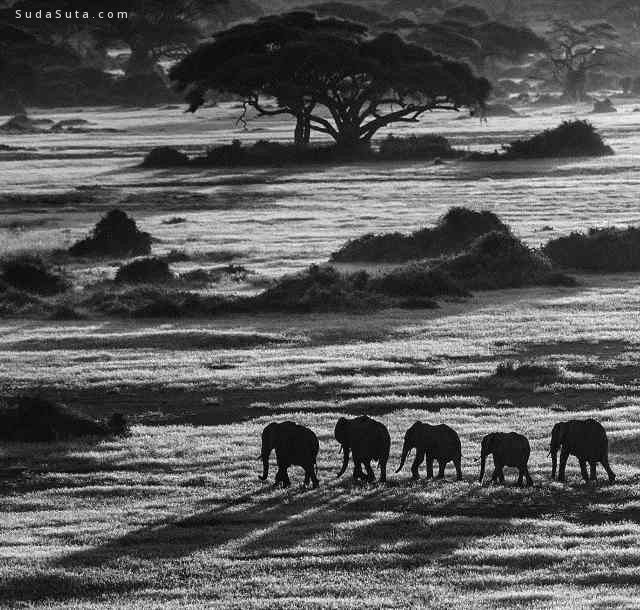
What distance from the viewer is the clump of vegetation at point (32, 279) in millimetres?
35688

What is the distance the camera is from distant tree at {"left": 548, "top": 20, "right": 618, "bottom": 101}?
134m

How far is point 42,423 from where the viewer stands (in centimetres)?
2098

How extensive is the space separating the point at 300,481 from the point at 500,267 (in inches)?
795

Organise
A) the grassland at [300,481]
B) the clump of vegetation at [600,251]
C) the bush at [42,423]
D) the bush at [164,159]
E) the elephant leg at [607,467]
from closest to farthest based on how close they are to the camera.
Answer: the grassland at [300,481]
the elephant leg at [607,467]
the bush at [42,423]
the clump of vegetation at [600,251]
the bush at [164,159]

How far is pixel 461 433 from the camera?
20.8m

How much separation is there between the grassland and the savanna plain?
0.14ft

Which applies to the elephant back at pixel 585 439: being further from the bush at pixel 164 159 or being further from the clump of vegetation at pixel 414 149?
the clump of vegetation at pixel 414 149

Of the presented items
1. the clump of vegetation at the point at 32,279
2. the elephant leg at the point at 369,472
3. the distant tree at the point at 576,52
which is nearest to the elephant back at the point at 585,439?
the elephant leg at the point at 369,472

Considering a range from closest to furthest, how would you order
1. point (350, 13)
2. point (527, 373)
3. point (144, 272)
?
point (527, 373) < point (144, 272) < point (350, 13)

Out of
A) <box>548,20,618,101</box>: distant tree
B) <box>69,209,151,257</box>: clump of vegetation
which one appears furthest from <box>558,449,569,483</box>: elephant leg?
<box>548,20,618,101</box>: distant tree

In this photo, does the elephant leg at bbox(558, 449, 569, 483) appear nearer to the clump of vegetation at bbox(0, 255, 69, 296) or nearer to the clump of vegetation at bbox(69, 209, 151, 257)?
the clump of vegetation at bbox(0, 255, 69, 296)

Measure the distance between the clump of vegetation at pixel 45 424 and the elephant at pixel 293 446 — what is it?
4172mm

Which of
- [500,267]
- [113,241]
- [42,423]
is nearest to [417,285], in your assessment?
[500,267]

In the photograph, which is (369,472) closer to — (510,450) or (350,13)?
(510,450)
